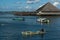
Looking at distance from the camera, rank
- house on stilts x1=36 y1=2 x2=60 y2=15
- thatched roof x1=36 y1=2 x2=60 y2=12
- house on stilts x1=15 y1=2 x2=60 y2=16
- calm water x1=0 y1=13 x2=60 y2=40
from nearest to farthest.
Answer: calm water x1=0 y1=13 x2=60 y2=40
house on stilts x1=36 y1=2 x2=60 y2=15
house on stilts x1=15 y1=2 x2=60 y2=16
thatched roof x1=36 y1=2 x2=60 y2=12

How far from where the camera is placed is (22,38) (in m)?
33.7

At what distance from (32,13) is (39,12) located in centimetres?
445

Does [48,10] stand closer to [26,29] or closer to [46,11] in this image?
[46,11]

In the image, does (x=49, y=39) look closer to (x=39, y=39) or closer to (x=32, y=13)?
(x=39, y=39)

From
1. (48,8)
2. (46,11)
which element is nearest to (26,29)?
(46,11)

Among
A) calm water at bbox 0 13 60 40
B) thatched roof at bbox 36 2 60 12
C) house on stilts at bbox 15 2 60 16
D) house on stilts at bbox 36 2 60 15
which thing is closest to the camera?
calm water at bbox 0 13 60 40

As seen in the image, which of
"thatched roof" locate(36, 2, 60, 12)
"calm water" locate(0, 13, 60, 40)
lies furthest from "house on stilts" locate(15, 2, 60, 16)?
"calm water" locate(0, 13, 60, 40)

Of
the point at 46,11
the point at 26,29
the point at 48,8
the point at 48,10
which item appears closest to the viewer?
the point at 26,29

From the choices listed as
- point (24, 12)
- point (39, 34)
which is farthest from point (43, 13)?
point (39, 34)

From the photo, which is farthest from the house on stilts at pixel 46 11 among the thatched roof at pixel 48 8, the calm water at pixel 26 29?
the calm water at pixel 26 29

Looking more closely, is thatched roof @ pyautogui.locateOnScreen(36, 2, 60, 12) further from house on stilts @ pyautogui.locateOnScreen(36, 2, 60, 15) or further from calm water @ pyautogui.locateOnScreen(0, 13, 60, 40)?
calm water @ pyautogui.locateOnScreen(0, 13, 60, 40)

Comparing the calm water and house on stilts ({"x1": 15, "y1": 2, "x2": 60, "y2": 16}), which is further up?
house on stilts ({"x1": 15, "y1": 2, "x2": 60, "y2": 16})

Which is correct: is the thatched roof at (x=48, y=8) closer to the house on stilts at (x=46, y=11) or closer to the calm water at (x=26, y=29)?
the house on stilts at (x=46, y=11)

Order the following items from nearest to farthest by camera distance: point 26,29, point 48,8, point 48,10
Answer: point 26,29, point 48,10, point 48,8
